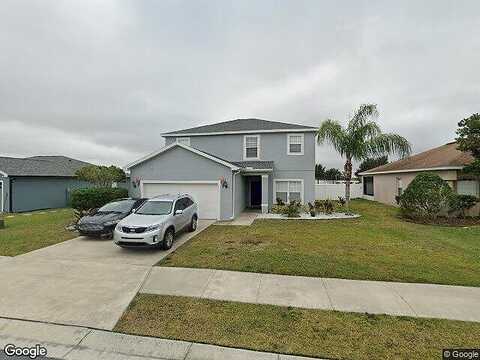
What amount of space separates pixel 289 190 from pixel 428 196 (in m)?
7.92

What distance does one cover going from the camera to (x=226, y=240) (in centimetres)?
977

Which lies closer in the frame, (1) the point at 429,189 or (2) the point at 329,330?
(2) the point at 329,330

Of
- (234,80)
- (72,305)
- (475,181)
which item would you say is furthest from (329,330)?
(475,181)

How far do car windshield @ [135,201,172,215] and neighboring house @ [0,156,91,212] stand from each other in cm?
1595

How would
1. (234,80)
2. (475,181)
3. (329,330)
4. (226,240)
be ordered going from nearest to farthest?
(329,330), (226,240), (475,181), (234,80)

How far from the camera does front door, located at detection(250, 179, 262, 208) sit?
19.7 m

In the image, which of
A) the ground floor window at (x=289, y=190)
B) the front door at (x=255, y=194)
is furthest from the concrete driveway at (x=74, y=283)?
the front door at (x=255, y=194)

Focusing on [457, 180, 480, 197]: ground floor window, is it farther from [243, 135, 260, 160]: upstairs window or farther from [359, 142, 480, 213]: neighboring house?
[243, 135, 260, 160]: upstairs window

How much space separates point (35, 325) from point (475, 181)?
20.8m

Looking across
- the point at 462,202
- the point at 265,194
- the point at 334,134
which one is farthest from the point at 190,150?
→ the point at 462,202

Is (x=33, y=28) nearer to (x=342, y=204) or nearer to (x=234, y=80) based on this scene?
(x=234, y=80)

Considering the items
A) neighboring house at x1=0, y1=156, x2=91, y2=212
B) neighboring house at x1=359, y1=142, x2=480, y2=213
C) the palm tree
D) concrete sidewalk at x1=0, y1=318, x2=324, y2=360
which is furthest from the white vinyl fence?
concrete sidewalk at x1=0, y1=318, x2=324, y2=360

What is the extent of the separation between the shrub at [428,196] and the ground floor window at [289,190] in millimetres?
6312

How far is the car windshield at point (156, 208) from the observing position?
371 inches
